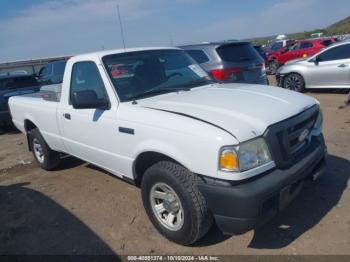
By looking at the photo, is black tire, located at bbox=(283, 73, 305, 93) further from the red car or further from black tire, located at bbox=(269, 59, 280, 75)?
black tire, located at bbox=(269, 59, 280, 75)

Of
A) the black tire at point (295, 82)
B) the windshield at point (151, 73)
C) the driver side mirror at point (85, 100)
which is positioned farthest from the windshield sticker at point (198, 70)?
the black tire at point (295, 82)

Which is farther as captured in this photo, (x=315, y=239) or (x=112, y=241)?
(x=112, y=241)

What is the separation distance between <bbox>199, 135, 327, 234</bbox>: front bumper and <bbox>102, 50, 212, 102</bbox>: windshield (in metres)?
1.51

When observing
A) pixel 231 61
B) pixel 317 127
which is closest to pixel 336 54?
pixel 231 61

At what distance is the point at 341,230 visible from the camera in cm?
335

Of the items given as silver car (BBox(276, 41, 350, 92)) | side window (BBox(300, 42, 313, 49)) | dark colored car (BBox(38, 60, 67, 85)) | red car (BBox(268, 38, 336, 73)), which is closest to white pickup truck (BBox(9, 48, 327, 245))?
silver car (BBox(276, 41, 350, 92))

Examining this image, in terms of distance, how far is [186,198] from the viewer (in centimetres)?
301

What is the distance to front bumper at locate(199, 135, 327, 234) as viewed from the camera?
8.94 ft

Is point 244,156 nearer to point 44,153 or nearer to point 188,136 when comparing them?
point 188,136

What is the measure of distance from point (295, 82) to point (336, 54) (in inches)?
56.6

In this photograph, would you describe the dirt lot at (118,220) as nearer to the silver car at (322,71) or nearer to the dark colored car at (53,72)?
the silver car at (322,71)

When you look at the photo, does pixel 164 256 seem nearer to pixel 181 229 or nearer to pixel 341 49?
pixel 181 229

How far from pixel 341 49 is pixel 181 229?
8.93 meters

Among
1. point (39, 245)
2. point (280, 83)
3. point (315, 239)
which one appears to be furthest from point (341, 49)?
point (39, 245)
